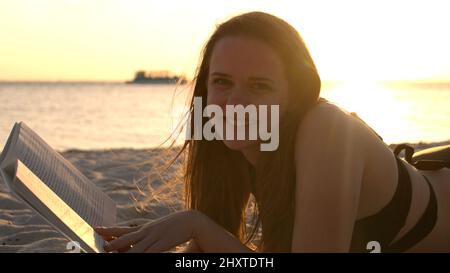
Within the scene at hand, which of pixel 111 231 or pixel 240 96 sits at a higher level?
pixel 240 96

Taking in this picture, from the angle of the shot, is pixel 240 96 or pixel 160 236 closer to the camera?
pixel 160 236

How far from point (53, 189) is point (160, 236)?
0.39 meters

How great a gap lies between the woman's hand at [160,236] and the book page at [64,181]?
14cm

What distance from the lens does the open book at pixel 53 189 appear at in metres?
1.63

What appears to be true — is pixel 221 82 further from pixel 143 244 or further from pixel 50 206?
pixel 50 206

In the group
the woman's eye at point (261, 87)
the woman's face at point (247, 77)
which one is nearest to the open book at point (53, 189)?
the woman's face at point (247, 77)

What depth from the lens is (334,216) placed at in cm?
182

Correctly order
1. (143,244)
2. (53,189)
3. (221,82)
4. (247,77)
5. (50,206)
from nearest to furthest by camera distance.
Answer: (50,206) < (53,189) < (143,244) < (247,77) < (221,82)

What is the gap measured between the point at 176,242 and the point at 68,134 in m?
11.9

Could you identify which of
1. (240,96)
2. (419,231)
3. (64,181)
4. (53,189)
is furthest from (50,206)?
(419,231)

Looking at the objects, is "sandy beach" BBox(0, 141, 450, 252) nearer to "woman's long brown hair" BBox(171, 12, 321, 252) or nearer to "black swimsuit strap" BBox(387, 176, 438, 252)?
"woman's long brown hair" BBox(171, 12, 321, 252)

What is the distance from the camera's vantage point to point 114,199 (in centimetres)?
500

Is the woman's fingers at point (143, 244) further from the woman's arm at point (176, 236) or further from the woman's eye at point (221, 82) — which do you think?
the woman's eye at point (221, 82)
